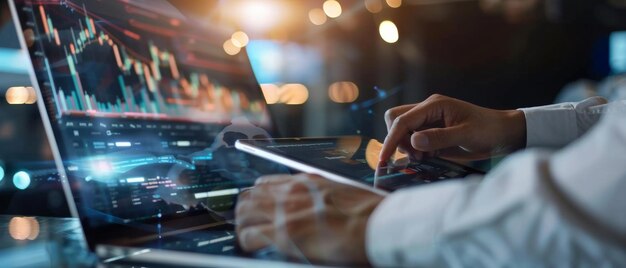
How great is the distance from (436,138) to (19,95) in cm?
82

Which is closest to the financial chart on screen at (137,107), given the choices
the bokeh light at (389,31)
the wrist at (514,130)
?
the wrist at (514,130)

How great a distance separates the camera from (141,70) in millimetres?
858

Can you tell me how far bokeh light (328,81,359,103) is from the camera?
2.38 metres

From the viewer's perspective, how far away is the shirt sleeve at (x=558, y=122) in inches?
45.9

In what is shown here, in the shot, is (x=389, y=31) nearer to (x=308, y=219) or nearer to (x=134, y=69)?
(x=134, y=69)

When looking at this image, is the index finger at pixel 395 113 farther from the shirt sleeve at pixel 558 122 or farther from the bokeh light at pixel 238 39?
the bokeh light at pixel 238 39

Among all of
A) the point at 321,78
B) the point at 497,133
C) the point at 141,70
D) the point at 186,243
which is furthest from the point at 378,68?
the point at 186,243

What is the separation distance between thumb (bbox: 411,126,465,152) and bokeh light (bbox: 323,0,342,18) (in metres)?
1.49

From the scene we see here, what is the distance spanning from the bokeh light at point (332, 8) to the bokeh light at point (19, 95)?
1.59 meters

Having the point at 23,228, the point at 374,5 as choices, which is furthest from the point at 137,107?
the point at 374,5

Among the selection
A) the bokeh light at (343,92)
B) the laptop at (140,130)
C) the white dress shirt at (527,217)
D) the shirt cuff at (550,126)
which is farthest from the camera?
the bokeh light at (343,92)

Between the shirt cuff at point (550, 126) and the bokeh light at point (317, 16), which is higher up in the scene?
the bokeh light at point (317, 16)

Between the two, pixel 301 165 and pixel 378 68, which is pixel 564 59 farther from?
pixel 301 165

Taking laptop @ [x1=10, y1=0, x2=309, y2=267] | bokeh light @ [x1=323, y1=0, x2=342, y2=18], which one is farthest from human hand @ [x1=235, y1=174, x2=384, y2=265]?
bokeh light @ [x1=323, y1=0, x2=342, y2=18]
